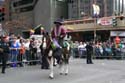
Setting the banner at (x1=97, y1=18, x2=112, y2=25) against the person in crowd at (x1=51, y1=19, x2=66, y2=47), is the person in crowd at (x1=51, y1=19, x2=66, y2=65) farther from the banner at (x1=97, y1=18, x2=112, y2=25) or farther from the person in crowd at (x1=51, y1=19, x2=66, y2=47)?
the banner at (x1=97, y1=18, x2=112, y2=25)

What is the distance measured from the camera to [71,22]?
66.9 metres

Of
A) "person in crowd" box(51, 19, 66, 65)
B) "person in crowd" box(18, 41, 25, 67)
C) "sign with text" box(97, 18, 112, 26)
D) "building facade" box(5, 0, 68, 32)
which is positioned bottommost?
"person in crowd" box(18, 41, 25, 67)

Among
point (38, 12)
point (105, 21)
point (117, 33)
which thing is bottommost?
point (117, 33)

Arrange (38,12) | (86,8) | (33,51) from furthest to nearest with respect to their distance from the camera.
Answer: (38,12), (86,8), (33,51)

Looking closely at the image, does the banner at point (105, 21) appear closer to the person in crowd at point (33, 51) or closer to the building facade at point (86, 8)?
the building facade at point (86, 8)

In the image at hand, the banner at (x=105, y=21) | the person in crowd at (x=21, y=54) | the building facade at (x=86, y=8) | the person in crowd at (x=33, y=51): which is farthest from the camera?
the building facade at (x=86, y=8)

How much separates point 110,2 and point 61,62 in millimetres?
53891

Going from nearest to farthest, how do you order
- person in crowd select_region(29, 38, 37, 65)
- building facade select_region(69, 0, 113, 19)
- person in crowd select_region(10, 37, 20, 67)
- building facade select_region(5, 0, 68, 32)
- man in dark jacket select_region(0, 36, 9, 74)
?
man in dark jacket select_region(0, 36, 9, 74)
person in crowd select_region(10, 37, 20, 67)
person in crowd select_region(29, 38, 37, 65)
building facade select_region(69, 0, 113, 19)
building facade select_region(5, 0, 68, 32)

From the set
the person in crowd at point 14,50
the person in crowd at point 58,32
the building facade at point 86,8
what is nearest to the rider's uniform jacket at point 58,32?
the person in crowd at point 58,32

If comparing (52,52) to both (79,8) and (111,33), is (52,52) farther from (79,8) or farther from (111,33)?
(79,8)

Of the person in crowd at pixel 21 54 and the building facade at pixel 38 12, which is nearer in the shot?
the person in crowd at pixel 21 54

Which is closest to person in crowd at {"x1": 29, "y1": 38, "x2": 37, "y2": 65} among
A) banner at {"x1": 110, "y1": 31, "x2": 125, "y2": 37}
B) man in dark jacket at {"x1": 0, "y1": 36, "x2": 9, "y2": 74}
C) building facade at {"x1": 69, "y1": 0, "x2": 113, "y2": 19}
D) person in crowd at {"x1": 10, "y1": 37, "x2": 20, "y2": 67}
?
person in crowd at {"x1": 10, "y1": 37, "x2": 20, "y2": 67}

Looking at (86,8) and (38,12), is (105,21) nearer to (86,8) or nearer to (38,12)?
(86,8)

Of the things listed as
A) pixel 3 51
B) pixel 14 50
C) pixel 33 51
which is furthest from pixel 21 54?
pixel 3 51
